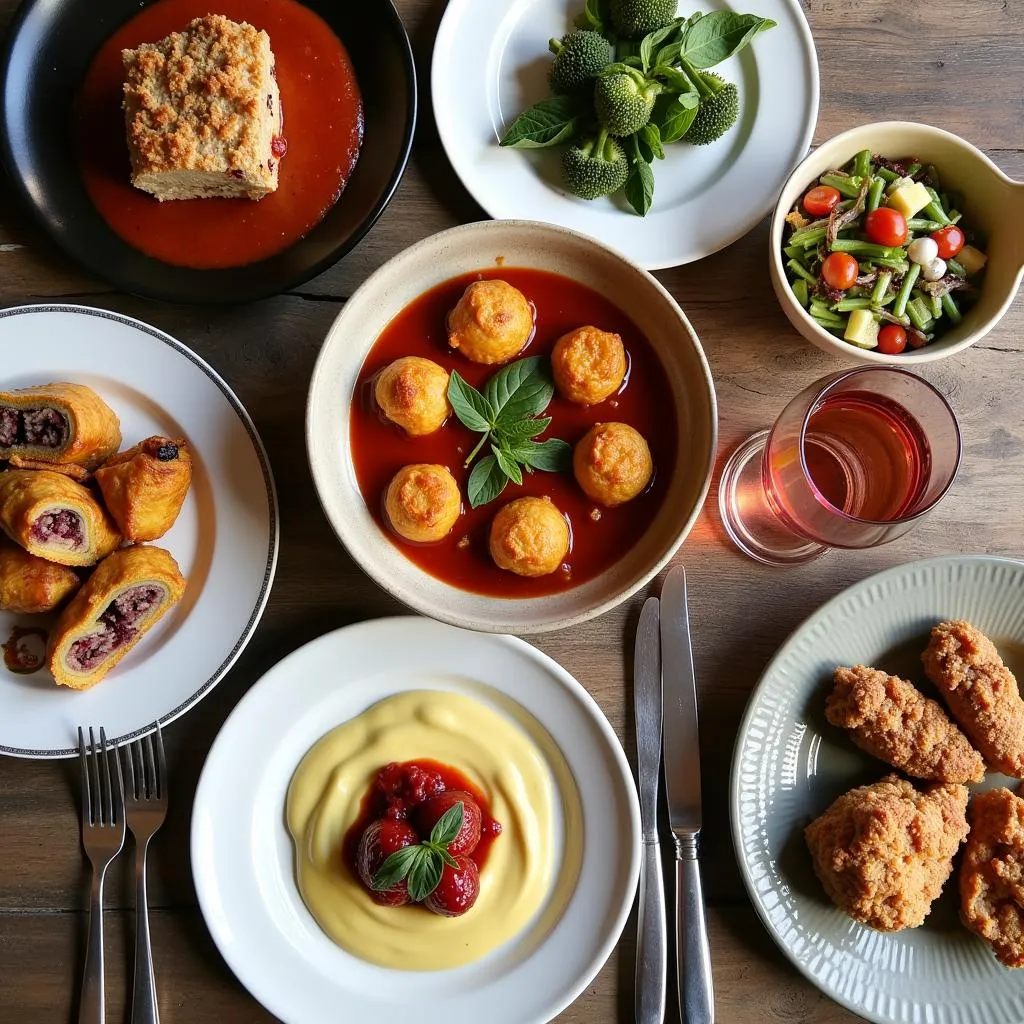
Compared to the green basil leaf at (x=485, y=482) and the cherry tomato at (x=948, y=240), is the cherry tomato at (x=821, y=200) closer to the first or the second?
the cherry tomato at (x=948, y=240)

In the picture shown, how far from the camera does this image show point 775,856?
2.44 meters

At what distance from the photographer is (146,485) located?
7.30ft

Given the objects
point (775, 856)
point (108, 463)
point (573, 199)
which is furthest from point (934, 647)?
point (108, 463)

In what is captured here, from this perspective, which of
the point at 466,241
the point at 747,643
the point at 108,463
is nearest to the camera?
the point at 466,241

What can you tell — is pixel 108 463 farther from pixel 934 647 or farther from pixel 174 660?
pixel 934 647

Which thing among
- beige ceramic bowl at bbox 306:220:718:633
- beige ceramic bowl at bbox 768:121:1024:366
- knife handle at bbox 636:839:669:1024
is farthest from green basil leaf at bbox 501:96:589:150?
knife handle at bbox 636:839:669:1024

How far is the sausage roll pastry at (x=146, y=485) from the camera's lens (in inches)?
87.9

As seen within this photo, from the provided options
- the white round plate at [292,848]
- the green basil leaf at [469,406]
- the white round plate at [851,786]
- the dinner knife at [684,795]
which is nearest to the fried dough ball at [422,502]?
the green basil leaf at [469,406]

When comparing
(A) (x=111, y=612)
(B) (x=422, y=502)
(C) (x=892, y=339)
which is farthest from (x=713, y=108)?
(A) (x=111, y=612)

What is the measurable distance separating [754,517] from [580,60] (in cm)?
140

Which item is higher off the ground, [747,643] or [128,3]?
[128,3]

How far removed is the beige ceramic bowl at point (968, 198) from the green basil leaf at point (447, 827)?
1623 mm

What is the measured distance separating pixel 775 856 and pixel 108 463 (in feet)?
7.16

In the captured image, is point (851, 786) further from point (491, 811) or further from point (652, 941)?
point (491, 811)
